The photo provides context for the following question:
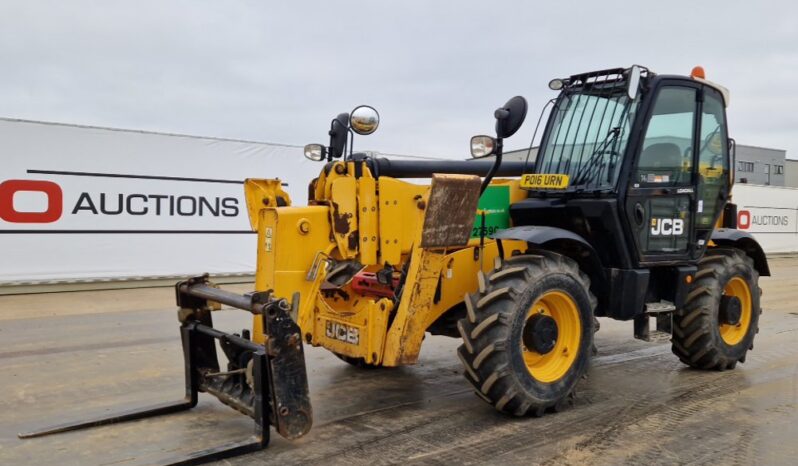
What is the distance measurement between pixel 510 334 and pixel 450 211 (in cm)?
97

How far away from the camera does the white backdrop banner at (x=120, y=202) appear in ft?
39.0

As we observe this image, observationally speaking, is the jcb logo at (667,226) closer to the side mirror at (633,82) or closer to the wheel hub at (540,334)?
the side mirror at (633,82)

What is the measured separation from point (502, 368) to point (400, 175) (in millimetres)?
1903

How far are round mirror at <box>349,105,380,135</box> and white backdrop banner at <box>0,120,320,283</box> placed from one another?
9.07 metres

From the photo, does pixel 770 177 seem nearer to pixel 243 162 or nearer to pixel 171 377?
pixel 243 162

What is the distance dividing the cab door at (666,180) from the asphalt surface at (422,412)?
123 centimetres

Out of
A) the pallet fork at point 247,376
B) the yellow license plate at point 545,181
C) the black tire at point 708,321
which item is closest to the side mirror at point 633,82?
the yellow license plate at point 545,181

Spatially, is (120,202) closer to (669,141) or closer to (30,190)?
(30,190)

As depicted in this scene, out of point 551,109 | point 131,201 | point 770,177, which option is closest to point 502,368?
point 551,109

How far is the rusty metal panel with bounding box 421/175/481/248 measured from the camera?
15.7 feet

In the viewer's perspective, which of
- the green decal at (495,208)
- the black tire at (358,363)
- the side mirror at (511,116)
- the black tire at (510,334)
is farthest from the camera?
the black tire at (358,363)

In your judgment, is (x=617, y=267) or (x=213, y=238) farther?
(x=213, y=238)

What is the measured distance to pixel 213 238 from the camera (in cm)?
1398

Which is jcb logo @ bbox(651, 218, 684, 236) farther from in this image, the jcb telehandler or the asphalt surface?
the asphalt surface
